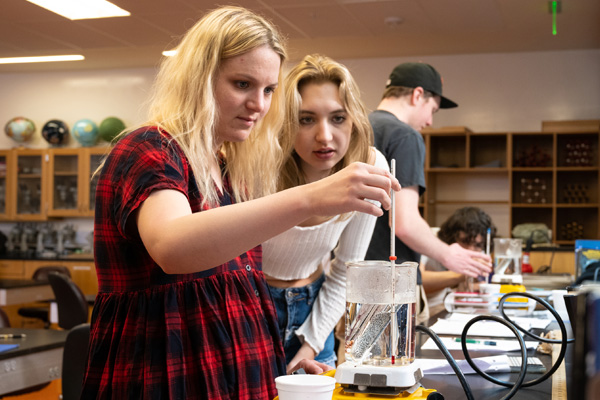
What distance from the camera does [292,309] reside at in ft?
5.52

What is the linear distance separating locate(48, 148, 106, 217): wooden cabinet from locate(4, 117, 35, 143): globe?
708mm

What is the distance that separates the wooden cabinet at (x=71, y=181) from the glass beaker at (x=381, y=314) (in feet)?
23.3

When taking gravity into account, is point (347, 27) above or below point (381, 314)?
above

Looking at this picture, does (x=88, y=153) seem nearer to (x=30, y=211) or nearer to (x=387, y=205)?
(x=30, y=211)

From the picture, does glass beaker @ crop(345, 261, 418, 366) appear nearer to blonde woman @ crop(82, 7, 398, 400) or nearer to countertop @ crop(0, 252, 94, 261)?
blonde woman @ crop(82, 7, 398, 400)

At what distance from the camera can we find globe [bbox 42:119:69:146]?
26.8 ft

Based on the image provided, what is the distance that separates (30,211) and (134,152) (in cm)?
744

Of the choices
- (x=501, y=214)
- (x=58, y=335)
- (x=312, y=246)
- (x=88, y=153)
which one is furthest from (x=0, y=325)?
(x=501, y=214)

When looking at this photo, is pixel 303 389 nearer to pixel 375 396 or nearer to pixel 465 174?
pixel 375 396

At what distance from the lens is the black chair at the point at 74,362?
2176 millimetres

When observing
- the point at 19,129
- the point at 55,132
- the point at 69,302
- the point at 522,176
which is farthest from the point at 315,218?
the point at 19,129

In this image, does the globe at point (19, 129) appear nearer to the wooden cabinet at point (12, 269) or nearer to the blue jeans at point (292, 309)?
the wooden cabinet at point (12, 269)

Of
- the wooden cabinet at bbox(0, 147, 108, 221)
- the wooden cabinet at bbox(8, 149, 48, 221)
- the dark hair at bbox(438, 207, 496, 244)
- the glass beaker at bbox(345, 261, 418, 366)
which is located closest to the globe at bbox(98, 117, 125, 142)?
the wooden cabinet at bbox(0, 147, 108, 221)

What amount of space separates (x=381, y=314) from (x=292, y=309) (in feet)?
2.19
